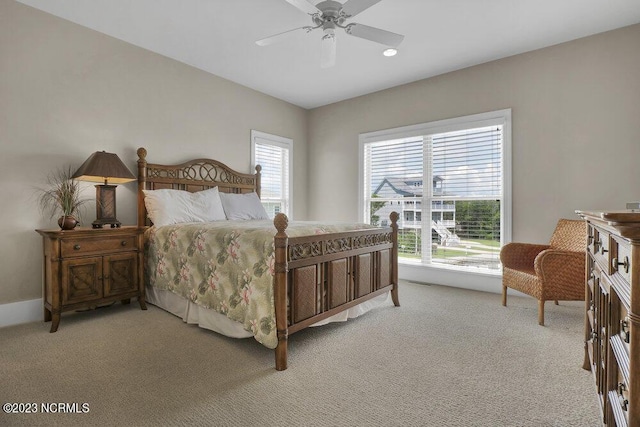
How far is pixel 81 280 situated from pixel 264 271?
1836 millimetres

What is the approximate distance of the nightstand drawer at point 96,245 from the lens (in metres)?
2.68

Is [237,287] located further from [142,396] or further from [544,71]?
[544,71]

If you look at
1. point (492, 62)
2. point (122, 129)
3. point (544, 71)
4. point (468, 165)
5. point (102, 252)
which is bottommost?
point (102, 252)

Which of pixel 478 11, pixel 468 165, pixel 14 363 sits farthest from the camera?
pixel 468 165

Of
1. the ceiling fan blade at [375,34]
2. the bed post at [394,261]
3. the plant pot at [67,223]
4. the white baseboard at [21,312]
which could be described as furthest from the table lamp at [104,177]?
the bed post at [394,261]

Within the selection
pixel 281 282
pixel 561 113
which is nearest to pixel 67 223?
pixel 281 282

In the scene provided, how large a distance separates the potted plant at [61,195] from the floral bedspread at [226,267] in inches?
29.3

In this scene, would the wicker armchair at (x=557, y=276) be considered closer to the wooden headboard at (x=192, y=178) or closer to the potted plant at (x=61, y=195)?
the wooden headboard at (x=192, y=178)

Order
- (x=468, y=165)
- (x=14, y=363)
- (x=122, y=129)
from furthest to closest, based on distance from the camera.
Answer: (x=468, y=165), (x=122, y=129), (x=14, y=363)

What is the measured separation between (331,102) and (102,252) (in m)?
4.01

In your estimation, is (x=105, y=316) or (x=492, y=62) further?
(x=492, y=62)

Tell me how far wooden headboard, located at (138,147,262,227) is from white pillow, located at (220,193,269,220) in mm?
303

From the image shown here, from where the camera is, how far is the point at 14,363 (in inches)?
81.5

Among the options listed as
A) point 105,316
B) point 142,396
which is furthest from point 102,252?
point 142,396
